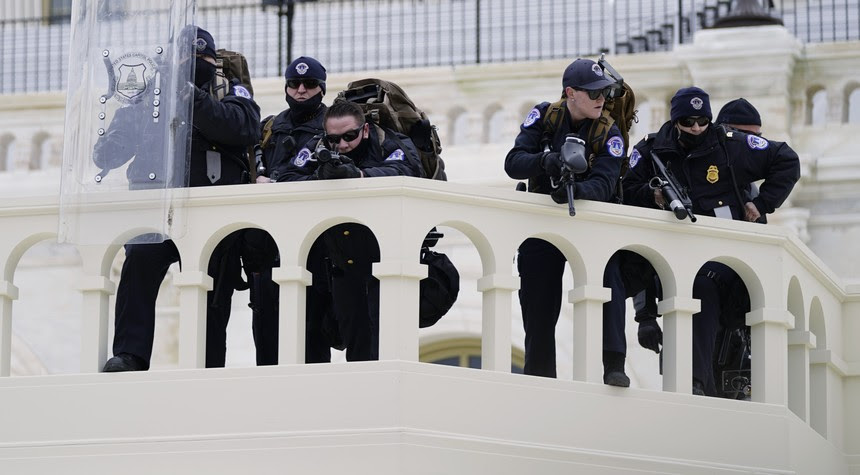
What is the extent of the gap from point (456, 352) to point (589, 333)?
22.3 ft

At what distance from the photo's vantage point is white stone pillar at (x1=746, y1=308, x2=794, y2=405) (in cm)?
1039

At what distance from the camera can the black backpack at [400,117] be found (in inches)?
420

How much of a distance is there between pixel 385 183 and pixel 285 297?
692 millimetres

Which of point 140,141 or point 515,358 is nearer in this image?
point 140,141

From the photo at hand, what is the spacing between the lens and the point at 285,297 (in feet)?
31.9

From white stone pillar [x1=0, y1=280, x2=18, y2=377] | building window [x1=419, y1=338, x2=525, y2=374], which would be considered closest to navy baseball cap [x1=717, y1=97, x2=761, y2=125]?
white stone pillar [x1=0, y1=280, x2=18, y2=377]

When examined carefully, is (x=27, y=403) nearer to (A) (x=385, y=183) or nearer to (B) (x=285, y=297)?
(B) (x=285, y=297)

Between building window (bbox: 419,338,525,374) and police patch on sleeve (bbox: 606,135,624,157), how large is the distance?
6.25 metres

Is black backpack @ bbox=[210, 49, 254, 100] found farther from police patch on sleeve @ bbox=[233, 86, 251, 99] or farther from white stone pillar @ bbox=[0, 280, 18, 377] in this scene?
white stone pillar @ bbox=[0, 280, 18, 377]

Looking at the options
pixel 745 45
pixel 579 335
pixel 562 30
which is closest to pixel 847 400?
pixel 579 335

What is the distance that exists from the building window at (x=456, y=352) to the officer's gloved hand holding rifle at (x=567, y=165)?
21.8 feet

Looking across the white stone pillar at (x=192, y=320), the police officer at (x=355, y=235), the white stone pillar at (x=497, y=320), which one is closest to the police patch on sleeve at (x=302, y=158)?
the police officer at (x=355, y=235)

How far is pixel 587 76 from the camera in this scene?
1030cm

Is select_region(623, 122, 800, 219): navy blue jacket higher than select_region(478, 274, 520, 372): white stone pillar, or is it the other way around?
select_region(623, 122, 800, 219): navy blue jacket
